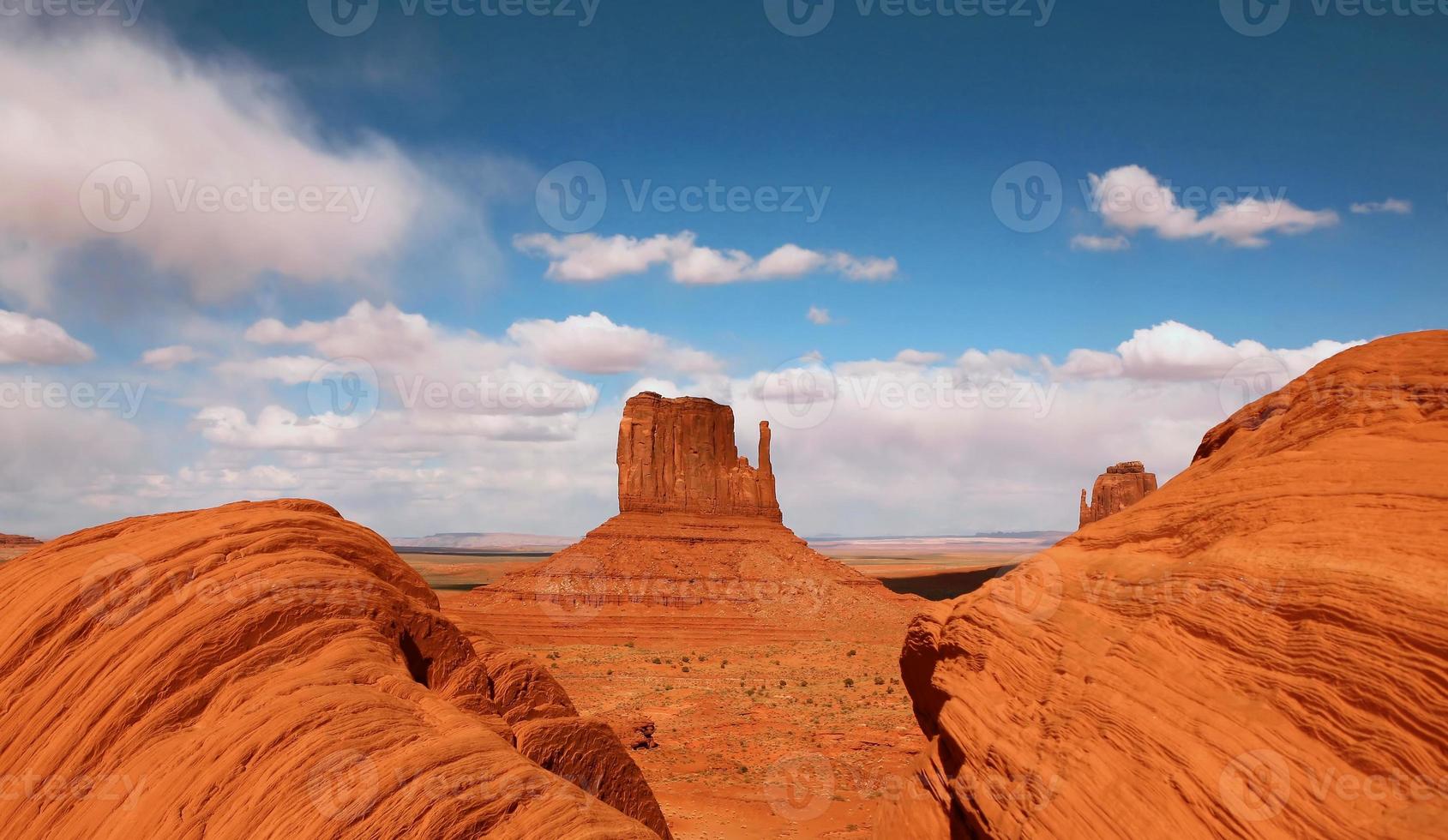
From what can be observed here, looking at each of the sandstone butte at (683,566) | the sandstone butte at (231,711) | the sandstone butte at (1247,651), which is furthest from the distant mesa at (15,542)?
the sandstone butte at (1247,651)

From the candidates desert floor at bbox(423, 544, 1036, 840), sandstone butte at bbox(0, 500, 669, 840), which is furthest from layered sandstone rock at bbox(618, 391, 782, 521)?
sandstone butte at bbox(0, 500, 669, 840)

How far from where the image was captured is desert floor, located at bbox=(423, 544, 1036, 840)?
18844 millimetres

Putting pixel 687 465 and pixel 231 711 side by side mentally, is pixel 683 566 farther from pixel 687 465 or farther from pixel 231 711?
pixel 231 711

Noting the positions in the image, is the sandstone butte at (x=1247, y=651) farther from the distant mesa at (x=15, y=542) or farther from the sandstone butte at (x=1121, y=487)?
the distant mesa at (x=15, y=542)

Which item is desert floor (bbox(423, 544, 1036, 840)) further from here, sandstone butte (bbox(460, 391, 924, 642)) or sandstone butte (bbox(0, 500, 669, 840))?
Answer: sandstone butte (bbox(0, 500, 669, 840))

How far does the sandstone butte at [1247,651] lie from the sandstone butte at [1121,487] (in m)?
68.1

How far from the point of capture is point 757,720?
29844 mm

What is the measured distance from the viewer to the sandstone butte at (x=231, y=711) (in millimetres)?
6047

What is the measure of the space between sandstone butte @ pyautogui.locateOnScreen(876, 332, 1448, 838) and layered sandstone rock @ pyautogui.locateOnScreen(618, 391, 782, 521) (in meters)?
64.0

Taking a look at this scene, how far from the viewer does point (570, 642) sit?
53.8 m

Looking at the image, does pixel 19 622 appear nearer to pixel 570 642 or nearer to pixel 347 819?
pixel 347 819

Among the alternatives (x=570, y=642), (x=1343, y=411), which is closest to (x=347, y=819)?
(x=1343, y=411)

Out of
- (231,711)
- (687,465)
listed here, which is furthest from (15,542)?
(231,711)

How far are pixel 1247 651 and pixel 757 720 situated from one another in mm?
24839
